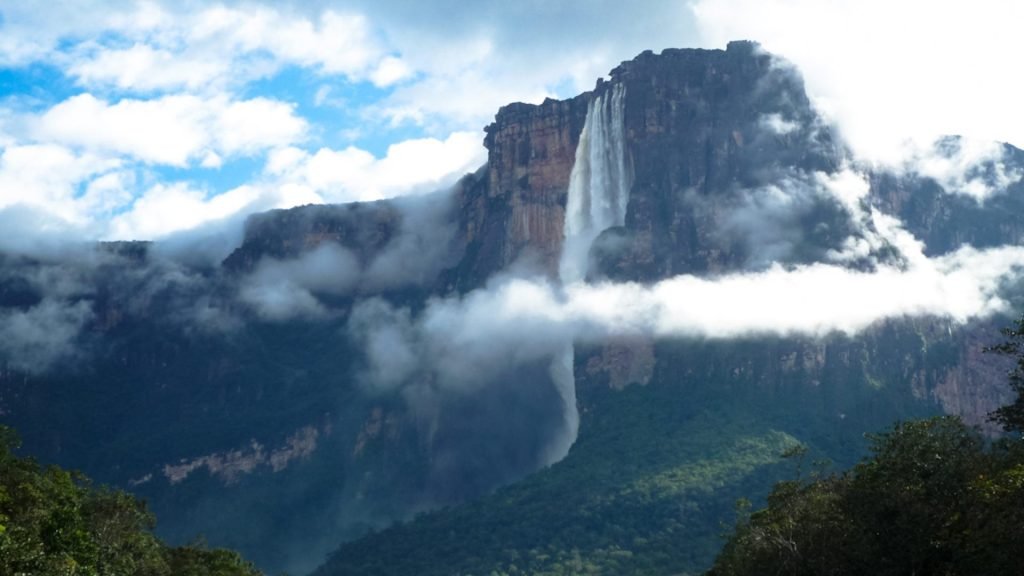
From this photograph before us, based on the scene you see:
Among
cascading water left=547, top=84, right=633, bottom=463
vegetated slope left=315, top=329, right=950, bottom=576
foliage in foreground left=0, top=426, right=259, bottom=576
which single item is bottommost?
vegetated slope left=315, top=329, right=950, bottom=576

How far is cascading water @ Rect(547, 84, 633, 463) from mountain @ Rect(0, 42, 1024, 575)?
0.48 meters

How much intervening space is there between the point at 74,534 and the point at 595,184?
137 metres

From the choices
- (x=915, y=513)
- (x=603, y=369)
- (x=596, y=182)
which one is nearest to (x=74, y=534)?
(x=915, y=513)

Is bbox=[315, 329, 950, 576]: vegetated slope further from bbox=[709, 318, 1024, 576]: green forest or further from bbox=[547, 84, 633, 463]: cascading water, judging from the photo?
bbox=[709, 318, 1024, 576]: green forest

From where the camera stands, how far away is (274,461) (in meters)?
176

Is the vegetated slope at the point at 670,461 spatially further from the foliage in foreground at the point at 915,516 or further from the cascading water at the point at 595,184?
the foliage in foreground at the point at 915,516

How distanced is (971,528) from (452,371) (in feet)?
469

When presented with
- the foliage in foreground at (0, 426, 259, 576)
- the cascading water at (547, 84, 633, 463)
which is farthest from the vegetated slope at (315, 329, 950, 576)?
the foliage in foreground at (0, 426, 259, 576)

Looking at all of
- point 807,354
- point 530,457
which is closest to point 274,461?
point 530,457

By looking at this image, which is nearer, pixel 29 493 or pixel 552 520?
pixel 29 493

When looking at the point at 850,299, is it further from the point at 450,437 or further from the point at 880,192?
the point at 450,437

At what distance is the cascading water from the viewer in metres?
179

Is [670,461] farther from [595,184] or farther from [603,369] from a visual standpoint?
[595,184]

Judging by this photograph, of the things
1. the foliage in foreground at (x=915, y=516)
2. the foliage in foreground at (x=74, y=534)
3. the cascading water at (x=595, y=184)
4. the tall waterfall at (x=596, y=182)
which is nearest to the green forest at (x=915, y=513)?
the foliage in foreground at (x=915, y=516)
